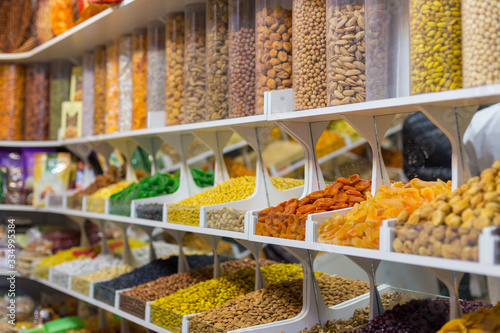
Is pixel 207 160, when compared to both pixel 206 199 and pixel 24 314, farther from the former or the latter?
pixel 24 314

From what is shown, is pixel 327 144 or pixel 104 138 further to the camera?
pixel 104 138

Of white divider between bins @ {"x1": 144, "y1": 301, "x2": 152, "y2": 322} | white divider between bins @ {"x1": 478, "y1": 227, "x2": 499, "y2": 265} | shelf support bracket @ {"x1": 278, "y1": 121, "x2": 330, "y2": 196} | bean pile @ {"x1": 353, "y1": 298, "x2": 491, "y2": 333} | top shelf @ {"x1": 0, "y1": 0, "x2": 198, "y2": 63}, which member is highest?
top shelf @ {"x1": 0, "y1": 0, "x2": 198, "y2": 63}

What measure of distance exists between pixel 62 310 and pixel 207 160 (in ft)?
5.44

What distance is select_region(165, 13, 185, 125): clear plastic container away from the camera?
263 cm

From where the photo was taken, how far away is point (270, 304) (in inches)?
77.1

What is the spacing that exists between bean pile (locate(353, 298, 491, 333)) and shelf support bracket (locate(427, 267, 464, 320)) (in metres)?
0.02

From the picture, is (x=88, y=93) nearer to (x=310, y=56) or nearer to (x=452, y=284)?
(x=310, y=56)

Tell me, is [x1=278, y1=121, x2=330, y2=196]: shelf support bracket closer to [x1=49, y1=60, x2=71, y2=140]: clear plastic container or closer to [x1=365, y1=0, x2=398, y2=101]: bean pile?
[x1=365, y1=0, x2=398, y2=101]: bean pile

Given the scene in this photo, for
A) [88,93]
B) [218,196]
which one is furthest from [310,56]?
[88,93]

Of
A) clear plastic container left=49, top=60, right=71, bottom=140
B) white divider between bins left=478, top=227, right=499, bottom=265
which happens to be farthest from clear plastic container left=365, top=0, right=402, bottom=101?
clear plastic container left=49, top=60, right=71, bottom=140

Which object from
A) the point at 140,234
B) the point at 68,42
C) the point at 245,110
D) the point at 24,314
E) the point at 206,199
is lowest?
the point at 24,314

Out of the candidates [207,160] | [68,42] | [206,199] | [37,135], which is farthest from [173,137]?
[37,135]

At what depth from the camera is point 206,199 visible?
2285mm

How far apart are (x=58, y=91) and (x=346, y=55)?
113 inches
